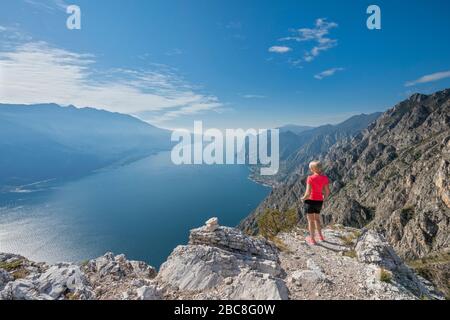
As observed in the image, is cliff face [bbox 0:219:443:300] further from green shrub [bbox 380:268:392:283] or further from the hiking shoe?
the hiking shoe

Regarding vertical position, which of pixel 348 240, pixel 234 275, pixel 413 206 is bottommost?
pixel 413 206

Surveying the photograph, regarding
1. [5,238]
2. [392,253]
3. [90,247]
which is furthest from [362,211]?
[5,238]

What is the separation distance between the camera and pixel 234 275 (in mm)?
10047

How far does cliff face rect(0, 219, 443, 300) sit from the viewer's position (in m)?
8.73

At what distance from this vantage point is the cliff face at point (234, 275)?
28.6ft

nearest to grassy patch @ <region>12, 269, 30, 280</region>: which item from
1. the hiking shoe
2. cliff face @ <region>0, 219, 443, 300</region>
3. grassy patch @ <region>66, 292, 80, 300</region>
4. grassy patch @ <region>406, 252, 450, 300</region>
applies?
cliff face @ <region>0, 219, 443, 300</region>

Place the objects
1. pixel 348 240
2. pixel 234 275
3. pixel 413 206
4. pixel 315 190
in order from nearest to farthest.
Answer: pixel 234 275 < pixel 315 190 < pixel 348 240 < pixel 413 206

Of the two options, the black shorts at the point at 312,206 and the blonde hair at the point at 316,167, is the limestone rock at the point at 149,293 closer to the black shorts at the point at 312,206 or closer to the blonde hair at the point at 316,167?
the black shorts at the point at 312,206

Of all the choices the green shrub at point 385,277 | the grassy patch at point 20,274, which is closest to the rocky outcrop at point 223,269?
the green shrub at point 385,277

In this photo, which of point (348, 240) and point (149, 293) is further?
point (348, 240)

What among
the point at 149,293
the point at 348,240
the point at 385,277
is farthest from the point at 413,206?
the point at 149,293

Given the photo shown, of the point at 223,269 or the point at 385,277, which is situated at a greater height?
the point at 385,277

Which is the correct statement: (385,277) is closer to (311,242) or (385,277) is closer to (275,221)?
(311,242)

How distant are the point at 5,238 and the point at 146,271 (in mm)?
188984
